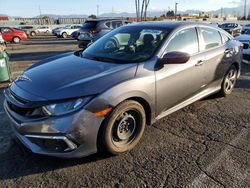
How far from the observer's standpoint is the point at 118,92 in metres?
3.11

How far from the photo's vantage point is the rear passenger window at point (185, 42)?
13.1ft

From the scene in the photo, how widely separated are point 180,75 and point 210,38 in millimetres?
1357

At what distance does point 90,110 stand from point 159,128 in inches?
63.1

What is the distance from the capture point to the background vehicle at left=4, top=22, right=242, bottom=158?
2.89 metres

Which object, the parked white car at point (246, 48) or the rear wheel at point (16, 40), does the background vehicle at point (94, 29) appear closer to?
the parked white car at point (246, 48)

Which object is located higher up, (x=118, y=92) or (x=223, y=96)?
(x=118, y=92)

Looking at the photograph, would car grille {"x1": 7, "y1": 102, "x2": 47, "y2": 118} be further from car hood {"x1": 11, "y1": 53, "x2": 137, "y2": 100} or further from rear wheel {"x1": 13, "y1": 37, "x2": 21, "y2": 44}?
rear wheel {"x1": 13, "y1": 37, "x2": 21, "y2": 44}

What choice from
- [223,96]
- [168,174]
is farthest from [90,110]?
[223,96]

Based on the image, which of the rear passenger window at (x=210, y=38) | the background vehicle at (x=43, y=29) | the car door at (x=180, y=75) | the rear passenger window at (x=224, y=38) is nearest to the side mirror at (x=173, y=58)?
the car door at (x=180, y=75)

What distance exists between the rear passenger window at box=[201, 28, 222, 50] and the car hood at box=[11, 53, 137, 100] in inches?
72.6

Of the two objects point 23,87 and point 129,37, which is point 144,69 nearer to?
point 129,37

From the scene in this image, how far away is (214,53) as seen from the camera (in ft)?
15.6

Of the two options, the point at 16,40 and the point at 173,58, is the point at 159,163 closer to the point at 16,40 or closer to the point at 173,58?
the point at 173,58

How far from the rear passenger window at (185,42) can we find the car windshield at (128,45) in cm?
18
